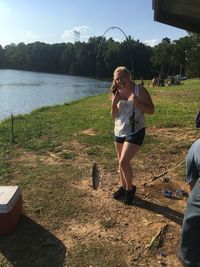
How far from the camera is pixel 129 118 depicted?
556 centimetres

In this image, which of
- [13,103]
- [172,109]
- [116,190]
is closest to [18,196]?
[116,190]

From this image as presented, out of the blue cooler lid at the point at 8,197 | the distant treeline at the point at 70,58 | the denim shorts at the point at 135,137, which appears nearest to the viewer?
the blue cooler lid at the point at 8,197

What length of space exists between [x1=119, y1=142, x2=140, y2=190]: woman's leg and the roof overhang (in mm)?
2084

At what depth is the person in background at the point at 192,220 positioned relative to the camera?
369 centimetres

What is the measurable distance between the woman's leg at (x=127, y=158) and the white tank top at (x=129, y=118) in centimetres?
18

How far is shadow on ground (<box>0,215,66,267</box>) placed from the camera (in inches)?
171

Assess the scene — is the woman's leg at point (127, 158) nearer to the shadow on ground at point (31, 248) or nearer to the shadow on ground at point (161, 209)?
the shadow on ground at point (161, 209)

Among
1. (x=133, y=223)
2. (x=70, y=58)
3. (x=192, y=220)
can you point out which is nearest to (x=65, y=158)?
(x=133, y=223)

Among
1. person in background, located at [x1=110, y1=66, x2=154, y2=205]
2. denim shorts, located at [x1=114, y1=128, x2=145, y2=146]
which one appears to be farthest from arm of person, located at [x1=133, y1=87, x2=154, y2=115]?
denim shorts, located at [x1=114, y1=128, x2=145, y2=146]

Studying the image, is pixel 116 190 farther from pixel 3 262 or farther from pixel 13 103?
pixel 13 103

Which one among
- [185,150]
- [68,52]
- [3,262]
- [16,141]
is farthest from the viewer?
[68,52]

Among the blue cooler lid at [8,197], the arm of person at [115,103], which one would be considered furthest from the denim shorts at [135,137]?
the blue cooler lid at [8,197]

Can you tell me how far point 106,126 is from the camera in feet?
38.8

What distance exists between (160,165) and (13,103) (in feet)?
72.9
